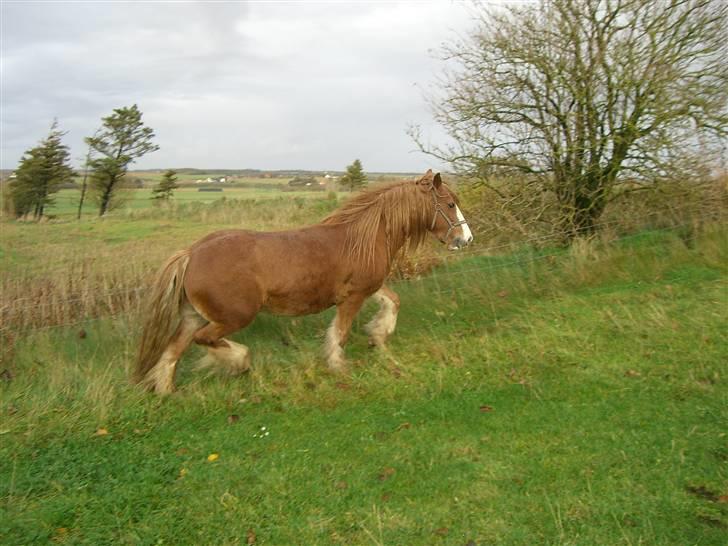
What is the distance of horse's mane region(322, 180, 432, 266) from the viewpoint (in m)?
6.13

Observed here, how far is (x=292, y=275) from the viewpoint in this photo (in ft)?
18.5

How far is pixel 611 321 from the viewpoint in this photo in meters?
6.50

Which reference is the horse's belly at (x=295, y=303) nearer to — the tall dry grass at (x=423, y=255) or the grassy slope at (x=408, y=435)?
the grassy slope at (x=408, y=435)

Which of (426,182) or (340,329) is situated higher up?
(426,182)

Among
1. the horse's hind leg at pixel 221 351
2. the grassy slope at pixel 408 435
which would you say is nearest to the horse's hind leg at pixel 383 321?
the grassy slope at pixel 408 435

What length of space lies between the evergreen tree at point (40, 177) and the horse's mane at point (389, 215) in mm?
24821

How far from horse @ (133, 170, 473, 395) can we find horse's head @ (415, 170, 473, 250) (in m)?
0.01

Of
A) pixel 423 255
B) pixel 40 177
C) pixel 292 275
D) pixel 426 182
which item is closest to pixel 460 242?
pixel 426 182

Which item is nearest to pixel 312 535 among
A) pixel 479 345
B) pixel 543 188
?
pixel 479 345

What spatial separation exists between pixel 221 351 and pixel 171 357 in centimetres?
50

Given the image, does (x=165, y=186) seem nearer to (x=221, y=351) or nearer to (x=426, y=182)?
(x=426, y=182)

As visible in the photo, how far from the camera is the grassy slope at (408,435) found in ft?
11.3

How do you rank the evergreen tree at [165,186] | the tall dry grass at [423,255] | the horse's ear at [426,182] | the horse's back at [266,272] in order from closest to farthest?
the horse's back at [266,272] → the horse's ear at [426,182] → the tall dry grass at [423,255] → the evergreen tree at [165,186]

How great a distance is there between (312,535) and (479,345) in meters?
3.37
